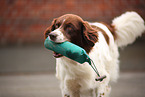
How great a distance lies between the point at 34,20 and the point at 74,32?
5682 mm

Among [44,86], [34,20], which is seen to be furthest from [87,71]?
[34,20]

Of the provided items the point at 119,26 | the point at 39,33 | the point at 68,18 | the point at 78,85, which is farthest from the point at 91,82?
the point at 39,33

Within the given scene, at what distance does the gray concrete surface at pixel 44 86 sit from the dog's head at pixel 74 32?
225 centimetres

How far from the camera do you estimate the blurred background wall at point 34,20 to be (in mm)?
8211

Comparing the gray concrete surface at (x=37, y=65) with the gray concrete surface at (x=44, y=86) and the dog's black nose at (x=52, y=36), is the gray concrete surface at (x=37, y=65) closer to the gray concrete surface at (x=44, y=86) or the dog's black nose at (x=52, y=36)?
the gray concrete surface at (x=44, y=86)

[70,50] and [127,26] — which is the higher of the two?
[127,26]

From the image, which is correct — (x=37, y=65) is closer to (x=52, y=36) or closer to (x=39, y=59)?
(x=39, y=59)

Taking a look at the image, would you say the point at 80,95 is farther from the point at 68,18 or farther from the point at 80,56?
the point at 68,18

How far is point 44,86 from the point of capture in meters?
6.21

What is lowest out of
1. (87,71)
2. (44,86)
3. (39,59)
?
(44,86)

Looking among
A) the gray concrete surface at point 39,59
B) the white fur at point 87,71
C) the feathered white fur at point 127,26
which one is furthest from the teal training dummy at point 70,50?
the gray concrete surface at point 39,59

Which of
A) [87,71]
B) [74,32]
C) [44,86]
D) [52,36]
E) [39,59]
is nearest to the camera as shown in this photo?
[52,36]

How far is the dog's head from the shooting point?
9.71 ft

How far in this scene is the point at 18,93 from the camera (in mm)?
5504
